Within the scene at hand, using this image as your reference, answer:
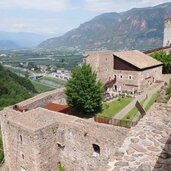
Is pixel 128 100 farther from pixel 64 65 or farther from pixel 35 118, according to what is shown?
pixel 64 65

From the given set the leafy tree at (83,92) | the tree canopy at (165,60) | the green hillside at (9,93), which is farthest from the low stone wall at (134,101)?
the green hillside at (9,93)

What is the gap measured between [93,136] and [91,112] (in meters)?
7.57

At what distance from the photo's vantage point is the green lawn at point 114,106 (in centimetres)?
2252

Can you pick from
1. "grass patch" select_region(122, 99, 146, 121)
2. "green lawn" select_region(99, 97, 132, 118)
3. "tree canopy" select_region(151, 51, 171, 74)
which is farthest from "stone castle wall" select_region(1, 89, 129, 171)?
"tree canopy" select_region(151, 51, 171, 74)

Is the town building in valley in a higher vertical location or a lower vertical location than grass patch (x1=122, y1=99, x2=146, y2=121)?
higher

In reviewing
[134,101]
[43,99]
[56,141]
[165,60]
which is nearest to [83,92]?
[43,99]

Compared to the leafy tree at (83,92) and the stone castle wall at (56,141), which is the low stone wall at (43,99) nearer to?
the leafy tree at (83,92)

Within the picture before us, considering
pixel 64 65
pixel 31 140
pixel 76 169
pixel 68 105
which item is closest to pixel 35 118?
pixel 31 140

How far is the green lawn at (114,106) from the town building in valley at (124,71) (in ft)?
9.20

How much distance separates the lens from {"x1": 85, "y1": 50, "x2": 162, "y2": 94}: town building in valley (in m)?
28.1

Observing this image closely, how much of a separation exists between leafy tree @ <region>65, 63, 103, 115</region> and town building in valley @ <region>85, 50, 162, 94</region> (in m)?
5.36

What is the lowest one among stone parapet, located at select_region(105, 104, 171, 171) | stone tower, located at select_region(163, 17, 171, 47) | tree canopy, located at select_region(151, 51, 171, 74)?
tree canopy, located at select_region(151, 51, 171, 74)

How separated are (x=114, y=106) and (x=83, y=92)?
4441 mm

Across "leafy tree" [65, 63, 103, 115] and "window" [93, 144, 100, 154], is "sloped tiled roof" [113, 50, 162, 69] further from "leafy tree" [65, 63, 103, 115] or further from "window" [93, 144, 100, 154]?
"window" [93, 144, 100, 154]
